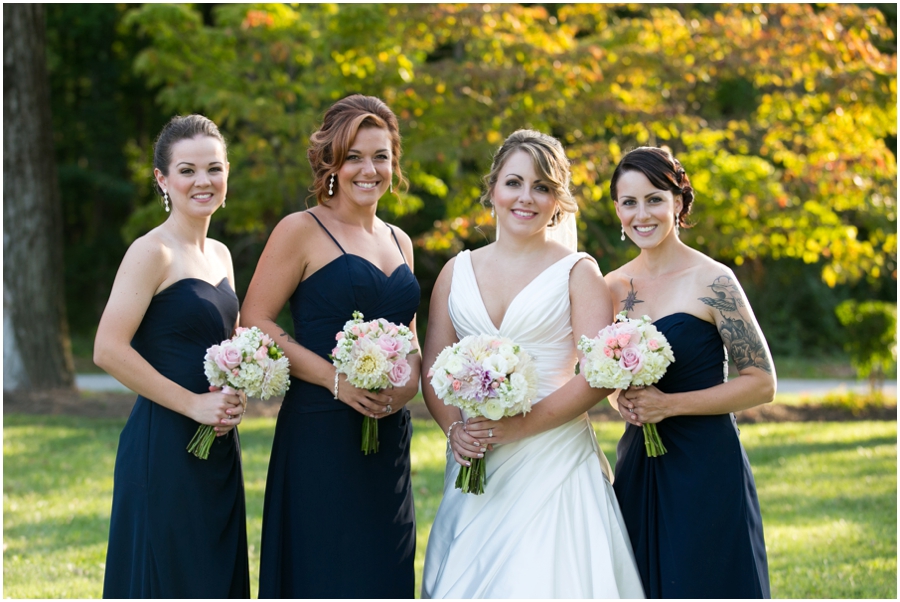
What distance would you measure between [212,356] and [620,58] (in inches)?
371

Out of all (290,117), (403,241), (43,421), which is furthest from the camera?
(290,117)

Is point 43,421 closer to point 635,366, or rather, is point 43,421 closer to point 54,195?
point 54,195

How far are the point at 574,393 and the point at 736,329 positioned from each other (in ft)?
2.71

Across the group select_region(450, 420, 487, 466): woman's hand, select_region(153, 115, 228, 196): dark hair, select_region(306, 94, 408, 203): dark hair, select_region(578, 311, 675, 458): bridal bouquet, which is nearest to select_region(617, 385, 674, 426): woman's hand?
select_region(578, 311, 675, 458): bridal bouquet

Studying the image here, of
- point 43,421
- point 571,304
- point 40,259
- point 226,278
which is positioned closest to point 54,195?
point 40,259

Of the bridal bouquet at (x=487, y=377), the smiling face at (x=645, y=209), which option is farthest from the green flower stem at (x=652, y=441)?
the smiling face at (x=645, y=209)

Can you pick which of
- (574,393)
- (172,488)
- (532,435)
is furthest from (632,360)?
(172,488)

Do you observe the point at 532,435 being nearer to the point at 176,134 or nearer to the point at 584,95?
the point at 176,134

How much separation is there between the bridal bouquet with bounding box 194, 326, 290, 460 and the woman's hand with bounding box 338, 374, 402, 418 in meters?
0.31

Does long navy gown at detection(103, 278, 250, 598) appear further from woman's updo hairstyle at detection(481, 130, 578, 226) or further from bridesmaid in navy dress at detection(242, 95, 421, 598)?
woman's updo hairstyle at detection(481, 130, 578, 226)

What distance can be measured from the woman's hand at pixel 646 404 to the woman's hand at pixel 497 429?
51cm

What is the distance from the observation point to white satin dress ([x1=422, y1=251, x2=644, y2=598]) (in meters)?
3.83

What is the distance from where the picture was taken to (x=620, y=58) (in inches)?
456

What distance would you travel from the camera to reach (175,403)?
12.1 ft
